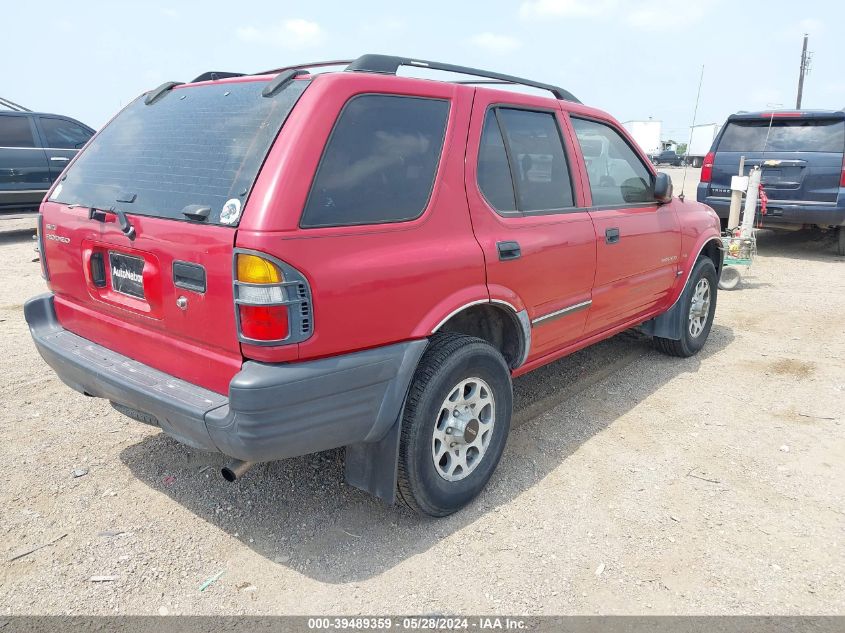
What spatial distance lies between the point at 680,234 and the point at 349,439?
3.14 meters

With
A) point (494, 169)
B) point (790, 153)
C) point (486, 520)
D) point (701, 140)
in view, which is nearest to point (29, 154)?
point (494, 169)

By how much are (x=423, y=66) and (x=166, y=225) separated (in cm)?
135

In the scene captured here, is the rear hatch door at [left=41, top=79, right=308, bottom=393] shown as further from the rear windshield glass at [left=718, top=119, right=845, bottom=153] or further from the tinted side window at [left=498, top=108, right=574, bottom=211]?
the rear windshield glass at [left=718, top=119, right=845, bottom=153]

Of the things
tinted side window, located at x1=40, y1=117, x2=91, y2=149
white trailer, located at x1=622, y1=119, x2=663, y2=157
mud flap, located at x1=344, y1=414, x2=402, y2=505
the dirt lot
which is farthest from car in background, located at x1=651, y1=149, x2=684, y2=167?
mud flap, located at x1=344, y1=414, x2=402, y2=505

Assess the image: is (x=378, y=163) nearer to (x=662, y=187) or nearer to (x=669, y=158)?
(x=662, y=187)

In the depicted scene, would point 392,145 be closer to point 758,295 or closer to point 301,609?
point 301,609

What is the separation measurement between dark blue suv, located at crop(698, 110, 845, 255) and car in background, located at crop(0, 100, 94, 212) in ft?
34.3

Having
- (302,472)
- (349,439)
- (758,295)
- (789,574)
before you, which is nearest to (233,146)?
(349,439)

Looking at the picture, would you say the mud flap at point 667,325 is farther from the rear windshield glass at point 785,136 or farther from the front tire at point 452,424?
the rear windshield glass at point 785,136

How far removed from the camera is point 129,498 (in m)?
3.03

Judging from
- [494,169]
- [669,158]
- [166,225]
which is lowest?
[166,225]

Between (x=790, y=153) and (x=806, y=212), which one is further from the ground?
(x=790, y=153)

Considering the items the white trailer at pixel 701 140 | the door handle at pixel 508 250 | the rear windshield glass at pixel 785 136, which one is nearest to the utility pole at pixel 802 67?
the white trailer at pixel 701 140

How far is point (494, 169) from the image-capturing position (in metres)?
3.04
